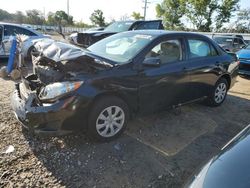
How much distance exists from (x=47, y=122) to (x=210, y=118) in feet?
10.2

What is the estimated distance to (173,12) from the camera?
3894 centimetres

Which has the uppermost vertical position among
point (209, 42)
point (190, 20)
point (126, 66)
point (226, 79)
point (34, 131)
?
point (190, 20)

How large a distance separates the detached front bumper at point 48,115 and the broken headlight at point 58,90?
0.26 feet

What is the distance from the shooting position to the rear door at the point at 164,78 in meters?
3.61

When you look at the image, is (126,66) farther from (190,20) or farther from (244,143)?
(190,20)

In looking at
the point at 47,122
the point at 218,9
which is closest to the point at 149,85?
the point at 47,122

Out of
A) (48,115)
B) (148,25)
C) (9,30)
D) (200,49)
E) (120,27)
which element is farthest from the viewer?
(148,25)

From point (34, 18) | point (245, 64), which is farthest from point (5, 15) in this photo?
point (245, 64)

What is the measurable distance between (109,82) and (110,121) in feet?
1.85

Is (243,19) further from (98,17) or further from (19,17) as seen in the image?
(19,17)

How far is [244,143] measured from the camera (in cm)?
206

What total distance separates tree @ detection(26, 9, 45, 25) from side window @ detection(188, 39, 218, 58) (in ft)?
195

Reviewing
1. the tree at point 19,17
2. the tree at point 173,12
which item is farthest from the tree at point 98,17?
the tree at point 19,17

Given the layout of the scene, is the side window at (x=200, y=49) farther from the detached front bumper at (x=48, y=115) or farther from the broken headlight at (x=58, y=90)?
the detached front bumper at (x=48, y=115)
